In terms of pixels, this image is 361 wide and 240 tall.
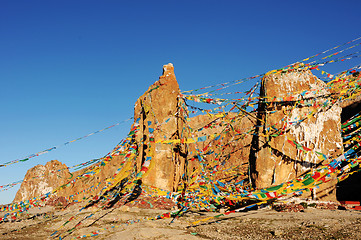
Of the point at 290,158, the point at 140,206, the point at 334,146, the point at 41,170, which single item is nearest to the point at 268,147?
the point at 290,158

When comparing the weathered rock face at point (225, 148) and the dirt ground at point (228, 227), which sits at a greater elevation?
the weathered rock face at point (225, 148)

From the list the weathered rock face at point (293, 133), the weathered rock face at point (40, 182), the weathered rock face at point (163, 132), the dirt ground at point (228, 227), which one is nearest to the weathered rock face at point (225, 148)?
the weathered rock face at point (163, 132)

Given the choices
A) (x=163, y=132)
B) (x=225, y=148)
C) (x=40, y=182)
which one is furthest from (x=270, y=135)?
(x=40, y=182)

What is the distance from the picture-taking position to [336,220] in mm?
6293

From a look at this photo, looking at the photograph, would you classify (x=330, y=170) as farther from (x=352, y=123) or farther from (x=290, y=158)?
(x=352, y=123)

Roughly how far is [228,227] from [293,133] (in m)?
4.67

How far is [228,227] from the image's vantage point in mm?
6887

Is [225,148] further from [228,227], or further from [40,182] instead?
[40,182]

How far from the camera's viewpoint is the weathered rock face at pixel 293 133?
9656mm

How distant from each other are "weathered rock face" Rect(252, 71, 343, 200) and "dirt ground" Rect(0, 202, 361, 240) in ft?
5.17

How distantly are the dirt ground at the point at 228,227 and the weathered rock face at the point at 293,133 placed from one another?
1.57 m

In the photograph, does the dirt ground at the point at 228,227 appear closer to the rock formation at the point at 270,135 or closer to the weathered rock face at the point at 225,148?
the rock formation at the point at 270,135

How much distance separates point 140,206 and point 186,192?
1833 mm

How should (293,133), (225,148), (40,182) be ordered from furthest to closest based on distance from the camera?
(40,182), (225,148), (293,133)
